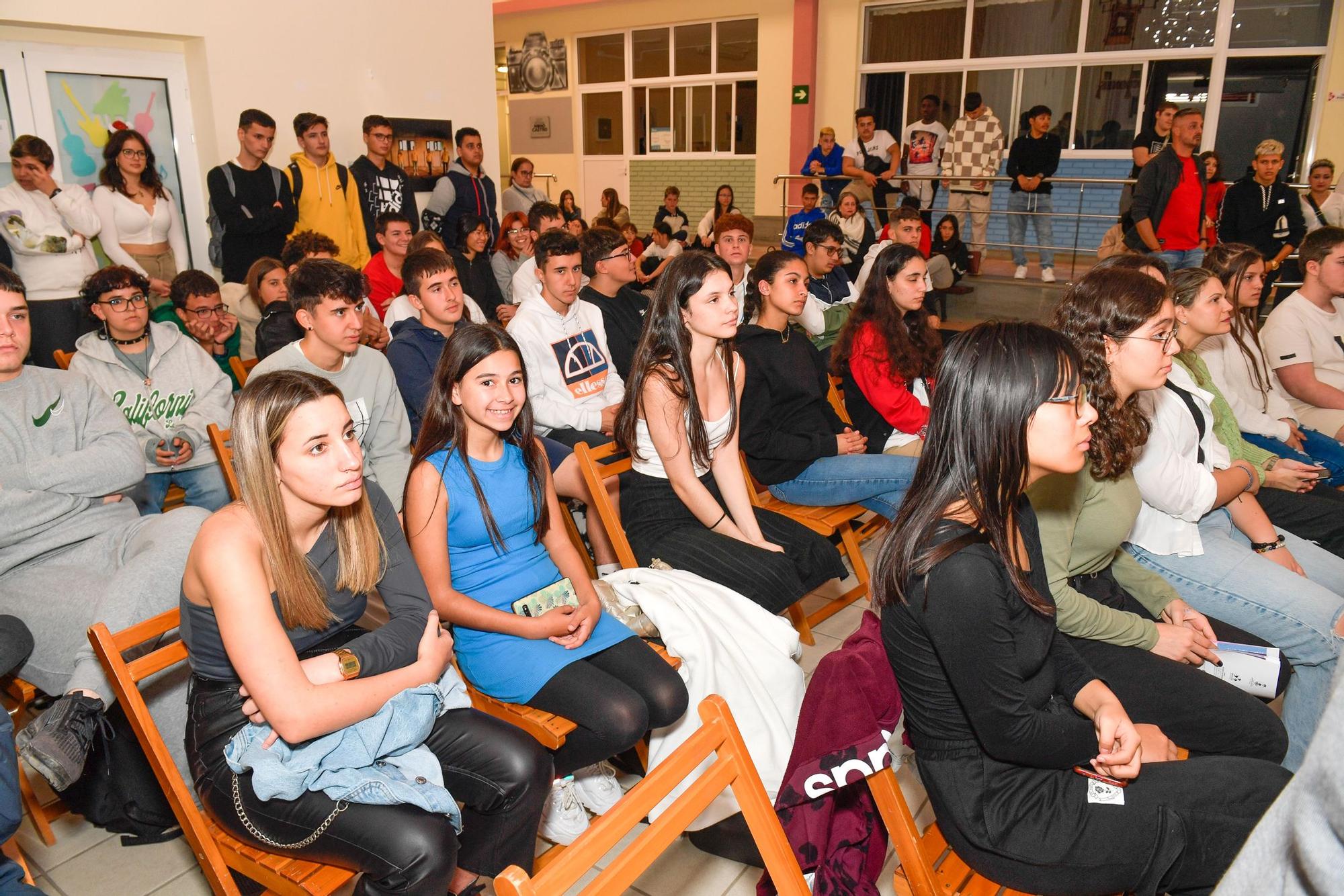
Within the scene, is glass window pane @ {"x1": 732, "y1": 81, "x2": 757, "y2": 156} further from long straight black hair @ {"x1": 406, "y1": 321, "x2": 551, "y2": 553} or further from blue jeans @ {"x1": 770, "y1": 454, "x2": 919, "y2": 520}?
long straight black hair @ {"x1": 406, "y1": 321, "x2": 551, "y2": 553}

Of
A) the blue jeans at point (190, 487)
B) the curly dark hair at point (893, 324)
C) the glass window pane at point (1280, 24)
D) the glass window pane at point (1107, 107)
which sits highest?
the glass window pane at point (1280, 24)

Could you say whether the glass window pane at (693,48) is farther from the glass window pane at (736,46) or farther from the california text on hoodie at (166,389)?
the california text on hoodie at (166,389)

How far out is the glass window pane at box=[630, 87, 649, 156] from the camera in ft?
45.5

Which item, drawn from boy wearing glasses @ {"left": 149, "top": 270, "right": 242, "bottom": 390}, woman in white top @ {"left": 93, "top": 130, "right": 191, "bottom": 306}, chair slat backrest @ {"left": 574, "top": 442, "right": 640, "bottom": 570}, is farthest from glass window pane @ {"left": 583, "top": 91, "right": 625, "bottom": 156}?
chair slat backrest @ {"left": 574, "top": 442, "right": 640, "bottom": 570}

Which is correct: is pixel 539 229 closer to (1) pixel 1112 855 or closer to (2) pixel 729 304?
(2) pixel 729 304

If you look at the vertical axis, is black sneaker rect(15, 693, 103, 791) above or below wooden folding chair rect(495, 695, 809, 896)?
below

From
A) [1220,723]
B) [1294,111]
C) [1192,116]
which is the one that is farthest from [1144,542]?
[1294,111]

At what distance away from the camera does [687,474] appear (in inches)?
109

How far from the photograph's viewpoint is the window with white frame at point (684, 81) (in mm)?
12617

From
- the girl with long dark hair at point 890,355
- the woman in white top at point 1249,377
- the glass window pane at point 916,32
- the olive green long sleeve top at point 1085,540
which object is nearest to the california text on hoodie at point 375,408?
the girl with long dark hair at point 890,355

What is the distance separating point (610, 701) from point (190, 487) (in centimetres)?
212

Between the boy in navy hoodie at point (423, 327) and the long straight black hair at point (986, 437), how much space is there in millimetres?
2382

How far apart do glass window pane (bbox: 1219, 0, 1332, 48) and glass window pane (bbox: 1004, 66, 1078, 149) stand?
1.65 m

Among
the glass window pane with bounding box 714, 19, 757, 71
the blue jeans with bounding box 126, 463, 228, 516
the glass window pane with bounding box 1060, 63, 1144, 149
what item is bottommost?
the blue jeans with bounding box 126, 463, 228, 516
